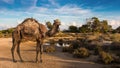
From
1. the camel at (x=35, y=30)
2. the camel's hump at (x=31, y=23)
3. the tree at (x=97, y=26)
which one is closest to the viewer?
the camel at (x=35, y=30)

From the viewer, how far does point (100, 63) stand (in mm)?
19156

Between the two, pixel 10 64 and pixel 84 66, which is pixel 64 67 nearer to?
pixel 84 66

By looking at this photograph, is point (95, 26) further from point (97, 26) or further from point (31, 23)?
point (31, 23)

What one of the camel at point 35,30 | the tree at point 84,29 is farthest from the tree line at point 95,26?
the camel at point 35,30

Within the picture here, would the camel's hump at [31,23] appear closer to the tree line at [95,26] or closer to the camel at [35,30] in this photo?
the camel at [35,30]

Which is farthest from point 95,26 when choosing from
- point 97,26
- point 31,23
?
point 31,23

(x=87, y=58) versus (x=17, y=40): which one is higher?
(x=17, y=40)

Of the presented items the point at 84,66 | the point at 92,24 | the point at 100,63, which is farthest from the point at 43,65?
the point at 92,24

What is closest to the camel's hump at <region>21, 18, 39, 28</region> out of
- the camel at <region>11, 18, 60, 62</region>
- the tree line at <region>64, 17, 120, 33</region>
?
the camel at <region>11, 18, 60, 62</region>

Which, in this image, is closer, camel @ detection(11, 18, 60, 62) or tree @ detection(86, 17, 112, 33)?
camel @ detection(11, 18, 60, 62)

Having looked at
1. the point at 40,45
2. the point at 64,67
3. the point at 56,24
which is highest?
the point at 56,24

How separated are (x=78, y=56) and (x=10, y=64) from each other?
621cm

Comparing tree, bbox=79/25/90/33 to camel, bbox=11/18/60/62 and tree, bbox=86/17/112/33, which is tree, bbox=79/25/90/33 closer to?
tree, bbox=86/17/112/33

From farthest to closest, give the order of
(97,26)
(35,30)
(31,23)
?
(97,26), (31,23), (35,30)
